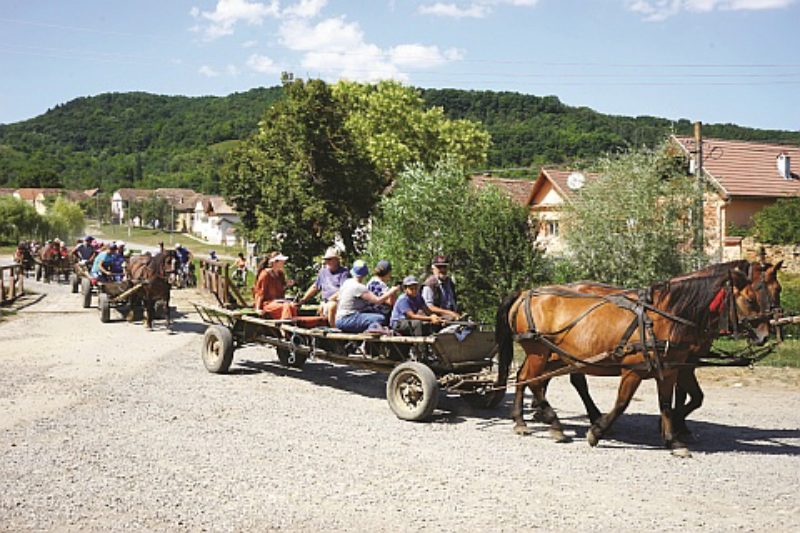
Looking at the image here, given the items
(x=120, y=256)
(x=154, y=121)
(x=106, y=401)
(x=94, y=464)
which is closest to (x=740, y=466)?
(x=94, y=464)

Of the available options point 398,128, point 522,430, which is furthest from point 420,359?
point 398,128

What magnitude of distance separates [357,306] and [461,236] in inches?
346

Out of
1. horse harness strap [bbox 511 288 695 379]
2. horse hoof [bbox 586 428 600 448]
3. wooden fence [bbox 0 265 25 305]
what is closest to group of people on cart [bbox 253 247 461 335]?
horse harness strap [bbox 511 288 695 379]

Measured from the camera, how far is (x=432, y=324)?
10.1m

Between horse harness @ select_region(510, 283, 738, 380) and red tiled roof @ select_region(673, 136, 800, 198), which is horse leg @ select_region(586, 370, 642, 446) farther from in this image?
red tiled roof @ select_region(673, 136, 800, 198)

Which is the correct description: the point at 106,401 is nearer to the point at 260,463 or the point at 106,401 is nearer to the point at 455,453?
the point at 260,463

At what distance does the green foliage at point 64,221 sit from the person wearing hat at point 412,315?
68.8m

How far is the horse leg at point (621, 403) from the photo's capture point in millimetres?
8266

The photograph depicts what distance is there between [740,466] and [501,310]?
313 cm

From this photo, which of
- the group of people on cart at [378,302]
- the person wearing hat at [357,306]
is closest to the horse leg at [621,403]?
the group of people on cart at [378,302]

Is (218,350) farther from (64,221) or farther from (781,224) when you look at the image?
(64,221)

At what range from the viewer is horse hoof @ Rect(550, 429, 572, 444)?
8703 millimetres

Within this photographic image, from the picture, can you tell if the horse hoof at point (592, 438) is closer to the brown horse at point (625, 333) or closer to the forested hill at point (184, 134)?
the brown horse at point (625, 333)

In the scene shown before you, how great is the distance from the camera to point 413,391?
31.4ft
